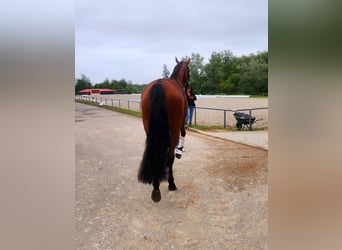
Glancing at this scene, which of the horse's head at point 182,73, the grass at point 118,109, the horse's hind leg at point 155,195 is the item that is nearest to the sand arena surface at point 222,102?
the grass at point 118,109

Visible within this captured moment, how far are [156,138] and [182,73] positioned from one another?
435 mm

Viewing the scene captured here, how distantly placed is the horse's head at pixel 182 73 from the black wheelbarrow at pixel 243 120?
1.33 ft

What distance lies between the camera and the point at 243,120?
4.91 feet

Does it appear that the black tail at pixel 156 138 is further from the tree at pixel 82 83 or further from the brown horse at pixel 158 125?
the tree at pixel 82 83

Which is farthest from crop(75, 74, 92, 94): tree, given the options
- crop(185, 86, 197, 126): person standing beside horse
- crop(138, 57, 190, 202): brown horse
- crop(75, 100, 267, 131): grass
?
crop(185, 86, 197, 126): person standing beside horse

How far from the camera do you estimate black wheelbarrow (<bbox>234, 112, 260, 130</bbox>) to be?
4.56 ft

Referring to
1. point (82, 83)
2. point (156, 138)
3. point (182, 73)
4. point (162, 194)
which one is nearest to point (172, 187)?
point (162, 194)

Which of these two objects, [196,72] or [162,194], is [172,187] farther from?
[196,72]

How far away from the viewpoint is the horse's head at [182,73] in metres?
1.30

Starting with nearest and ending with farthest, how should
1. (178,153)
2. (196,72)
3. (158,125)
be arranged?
(158,125)
(196,72)
(178,153)

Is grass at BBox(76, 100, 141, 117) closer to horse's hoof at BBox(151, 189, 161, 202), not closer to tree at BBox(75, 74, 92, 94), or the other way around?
tree at BBox(75, 74, 92, 94)
